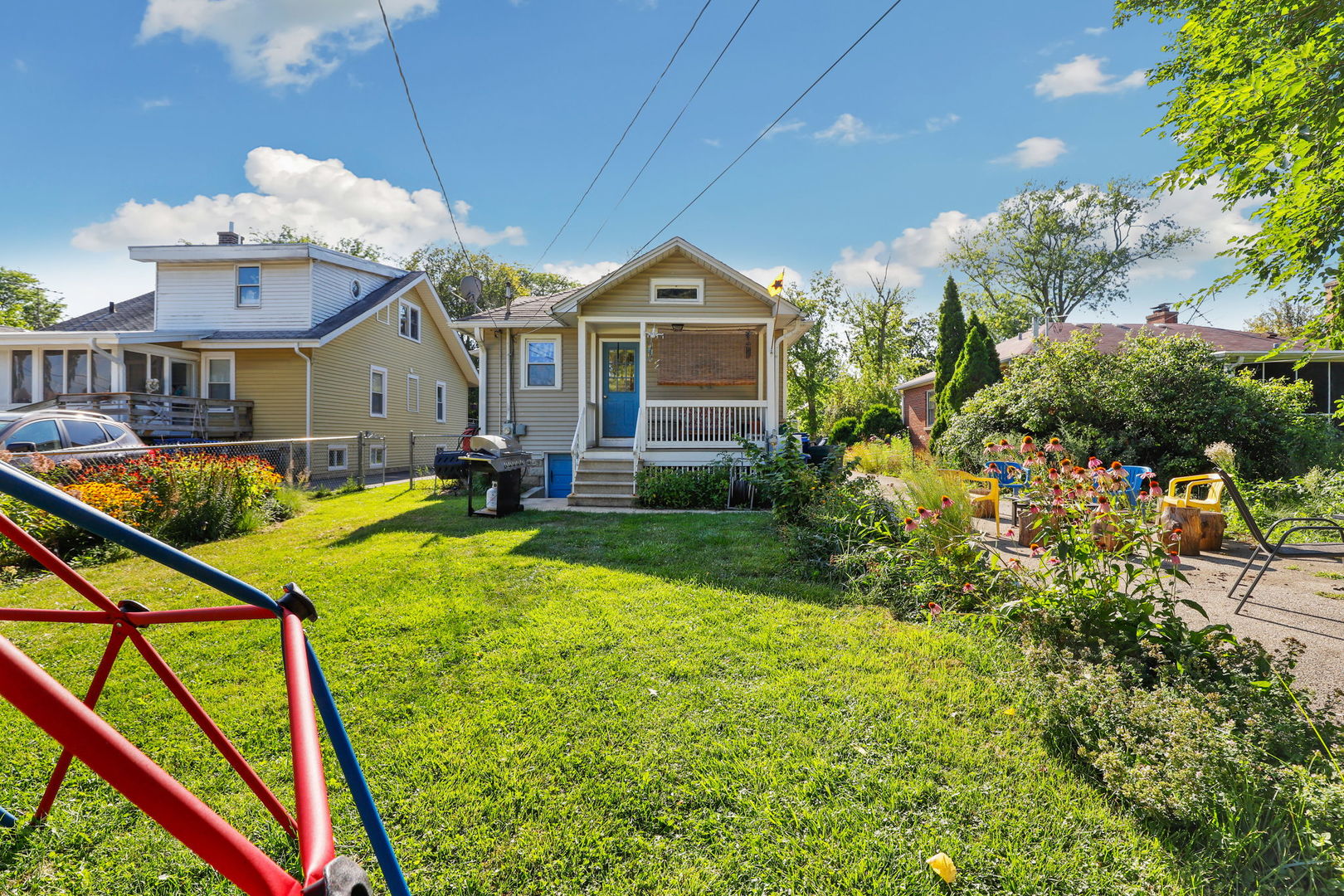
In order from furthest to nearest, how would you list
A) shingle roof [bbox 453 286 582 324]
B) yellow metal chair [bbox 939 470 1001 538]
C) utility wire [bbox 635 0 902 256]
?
shingle roof [bbox 453 286 582 324] → yellow metal chair [bbox 939 470 1001 538] → utility wire [bbox 635 0 902 256]

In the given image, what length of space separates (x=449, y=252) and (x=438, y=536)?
107 feet

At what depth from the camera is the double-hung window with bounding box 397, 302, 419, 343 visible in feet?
64.5

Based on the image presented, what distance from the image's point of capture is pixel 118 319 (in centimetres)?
1788

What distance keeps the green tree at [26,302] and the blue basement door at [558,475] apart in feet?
113

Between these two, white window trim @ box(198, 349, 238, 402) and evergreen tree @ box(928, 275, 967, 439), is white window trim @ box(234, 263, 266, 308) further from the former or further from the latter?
evergreen tree @ box(928, 275, 967, 439)

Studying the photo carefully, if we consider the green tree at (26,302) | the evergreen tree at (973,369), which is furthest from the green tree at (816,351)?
the green tree at (26,302)

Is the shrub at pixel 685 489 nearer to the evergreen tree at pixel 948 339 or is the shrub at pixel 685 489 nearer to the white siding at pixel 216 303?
the white siding at pixel 216 303

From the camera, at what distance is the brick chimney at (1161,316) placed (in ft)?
73.0

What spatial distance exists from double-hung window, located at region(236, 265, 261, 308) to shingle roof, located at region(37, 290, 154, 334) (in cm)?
333

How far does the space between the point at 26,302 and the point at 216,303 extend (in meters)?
29.7

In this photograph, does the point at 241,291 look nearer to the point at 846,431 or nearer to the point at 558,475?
the point at 558,475

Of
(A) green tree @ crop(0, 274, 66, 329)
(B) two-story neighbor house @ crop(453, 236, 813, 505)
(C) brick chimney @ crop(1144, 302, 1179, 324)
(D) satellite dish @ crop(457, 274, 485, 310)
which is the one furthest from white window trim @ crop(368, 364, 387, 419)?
(C) brick chimney @ crop(1144, 302, 1179, 324)

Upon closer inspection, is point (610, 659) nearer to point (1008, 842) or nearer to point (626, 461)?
point (1008, 842)

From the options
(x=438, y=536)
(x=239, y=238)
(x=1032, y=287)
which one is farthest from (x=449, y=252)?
(x=1032, y=287)
